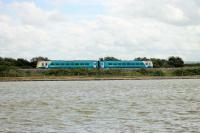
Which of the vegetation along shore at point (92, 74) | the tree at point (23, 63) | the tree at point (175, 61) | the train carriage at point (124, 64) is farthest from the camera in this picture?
the tree at point (175, 61)

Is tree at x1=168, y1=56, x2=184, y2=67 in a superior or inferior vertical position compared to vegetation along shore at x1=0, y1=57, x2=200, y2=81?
superior

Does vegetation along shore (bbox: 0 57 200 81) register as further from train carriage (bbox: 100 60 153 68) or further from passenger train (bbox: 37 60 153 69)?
passenger train (bbox: 37 60 153 69)

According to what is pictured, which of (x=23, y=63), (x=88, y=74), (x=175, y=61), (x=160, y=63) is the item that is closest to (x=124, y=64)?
(x=88, y=74)

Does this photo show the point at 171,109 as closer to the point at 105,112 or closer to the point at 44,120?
the point at 105,112

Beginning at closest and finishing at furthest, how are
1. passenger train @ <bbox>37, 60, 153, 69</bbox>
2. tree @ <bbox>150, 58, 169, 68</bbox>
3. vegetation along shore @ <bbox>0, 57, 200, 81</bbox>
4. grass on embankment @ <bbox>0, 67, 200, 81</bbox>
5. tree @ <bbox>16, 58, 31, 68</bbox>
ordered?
vegetation along shore @ <bbox>0, 57, 200, 81</bbox> → grass on embankment @ <bbox>0, 67, 200, 81</bbox> → passenger train @ <bbox>37, 60, 153, 69</bbox> → tree @ <bbox>150, 58, 169, 68</bbox> → tree @ <bbox>16, 58, 31, 68</bbox>

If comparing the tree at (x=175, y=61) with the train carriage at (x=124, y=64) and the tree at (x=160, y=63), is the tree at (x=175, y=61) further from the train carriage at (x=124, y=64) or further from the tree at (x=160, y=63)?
the train carriage at (x=124, y=64)

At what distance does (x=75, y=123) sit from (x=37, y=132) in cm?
387

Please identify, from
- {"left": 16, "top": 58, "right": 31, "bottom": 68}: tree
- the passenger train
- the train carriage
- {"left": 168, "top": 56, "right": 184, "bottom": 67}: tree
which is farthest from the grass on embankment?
{"left": 168, "top": 56, "right": 184, "bottom": 67}: tree

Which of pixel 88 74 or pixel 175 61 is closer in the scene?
pixel 88 74

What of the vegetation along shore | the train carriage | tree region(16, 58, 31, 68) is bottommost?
the vegetation along shore

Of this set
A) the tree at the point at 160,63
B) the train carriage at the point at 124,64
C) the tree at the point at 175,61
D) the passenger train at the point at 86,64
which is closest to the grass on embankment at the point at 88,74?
the train carriage at the point at 124,64

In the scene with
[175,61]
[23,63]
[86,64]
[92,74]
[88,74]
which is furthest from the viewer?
[175,61]

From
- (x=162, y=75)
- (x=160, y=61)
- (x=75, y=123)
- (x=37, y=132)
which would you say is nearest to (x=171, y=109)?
(x=75, y=123)

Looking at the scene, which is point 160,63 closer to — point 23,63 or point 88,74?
point 23,63
